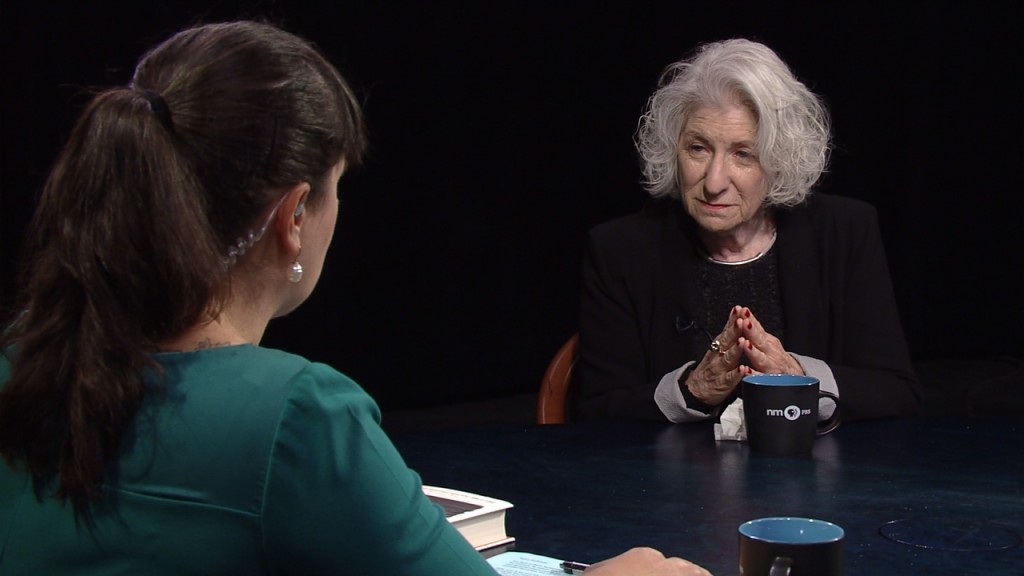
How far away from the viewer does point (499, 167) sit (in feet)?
17.4

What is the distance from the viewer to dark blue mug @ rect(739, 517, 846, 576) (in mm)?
1225

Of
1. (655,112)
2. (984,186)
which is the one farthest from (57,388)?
(984,186)

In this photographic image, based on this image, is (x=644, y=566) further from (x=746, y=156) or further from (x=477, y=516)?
(x=746, y=156)

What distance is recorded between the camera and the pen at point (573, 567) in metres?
1.38

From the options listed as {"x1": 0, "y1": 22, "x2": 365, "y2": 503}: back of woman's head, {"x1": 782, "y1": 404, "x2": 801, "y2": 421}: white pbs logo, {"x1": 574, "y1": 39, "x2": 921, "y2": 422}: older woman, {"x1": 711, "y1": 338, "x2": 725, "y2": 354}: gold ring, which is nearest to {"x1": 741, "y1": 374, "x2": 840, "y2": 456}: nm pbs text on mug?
{"x1": 782, "y1": 404, "x2": 801, "y2": 421}: white pbs logo

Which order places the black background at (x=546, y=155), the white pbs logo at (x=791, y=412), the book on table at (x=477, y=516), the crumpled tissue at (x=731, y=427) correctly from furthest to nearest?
→ the black background at (x=546, y=155), the crumpled tissue at (x=731, y=427), the white pbs logo at (x=791, y=412), the book on table at (x=477, y=516)

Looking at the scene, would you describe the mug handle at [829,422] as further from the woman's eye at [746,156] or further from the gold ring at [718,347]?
the woman's eye at [746,156]

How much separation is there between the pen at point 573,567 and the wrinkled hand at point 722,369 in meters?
0.93

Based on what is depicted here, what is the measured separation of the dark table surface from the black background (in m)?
2.53

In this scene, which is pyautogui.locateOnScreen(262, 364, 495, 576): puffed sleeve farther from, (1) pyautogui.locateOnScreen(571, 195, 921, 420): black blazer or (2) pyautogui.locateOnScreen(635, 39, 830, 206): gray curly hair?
(2) pyautogui.locateOnScreen(635, 39, 830, 206): gray curly hair

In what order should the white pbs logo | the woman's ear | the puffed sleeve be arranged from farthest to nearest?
the white pbs logo
the woman's ear
the puffed sleeve

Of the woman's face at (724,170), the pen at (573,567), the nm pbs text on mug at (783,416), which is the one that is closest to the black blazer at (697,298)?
the woman's face at (724,170)

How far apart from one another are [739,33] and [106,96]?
4665 mm

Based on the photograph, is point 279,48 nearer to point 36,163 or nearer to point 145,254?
point 145,254
